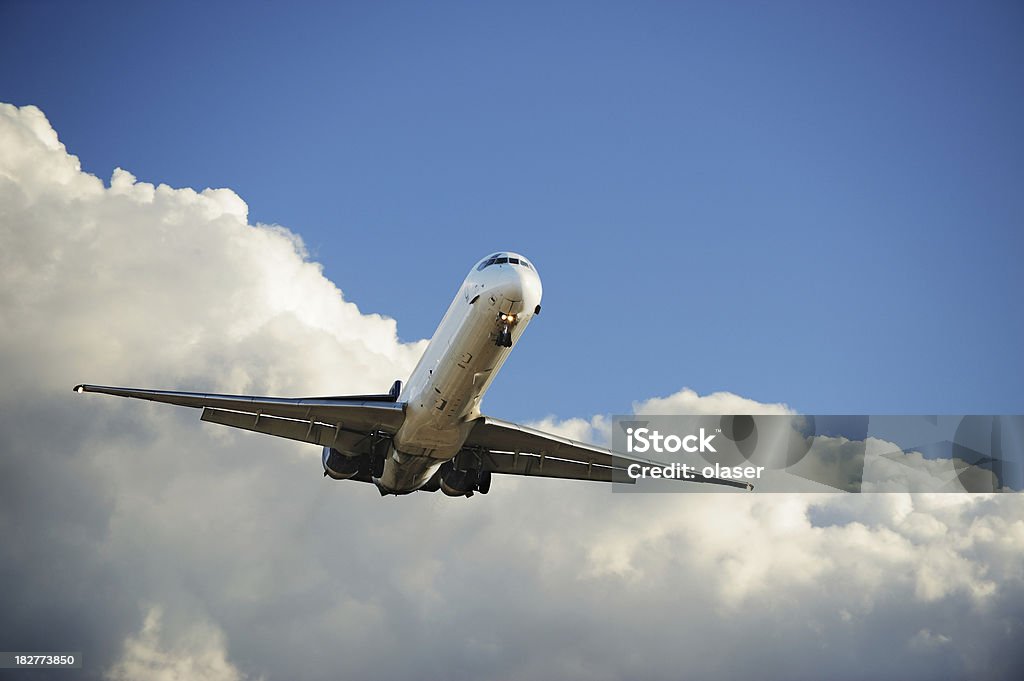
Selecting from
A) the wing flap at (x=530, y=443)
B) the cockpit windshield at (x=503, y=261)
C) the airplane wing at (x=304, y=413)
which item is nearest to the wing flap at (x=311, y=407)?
the airplane wing at (x=304, y=413)

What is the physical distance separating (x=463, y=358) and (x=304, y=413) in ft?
33.1

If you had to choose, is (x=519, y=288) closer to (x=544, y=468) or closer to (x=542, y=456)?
(x=542, y=456)

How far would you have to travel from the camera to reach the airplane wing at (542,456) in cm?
4938

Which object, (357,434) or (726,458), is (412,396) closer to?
(357,434)

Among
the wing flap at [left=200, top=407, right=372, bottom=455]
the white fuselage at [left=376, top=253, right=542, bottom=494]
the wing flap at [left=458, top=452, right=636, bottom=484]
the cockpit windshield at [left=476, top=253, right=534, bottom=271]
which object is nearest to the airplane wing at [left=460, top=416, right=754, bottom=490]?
the wing flap at [left=458, top=452, right=636, bottom=484]

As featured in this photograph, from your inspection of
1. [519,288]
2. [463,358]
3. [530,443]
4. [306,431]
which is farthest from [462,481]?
[519,288]

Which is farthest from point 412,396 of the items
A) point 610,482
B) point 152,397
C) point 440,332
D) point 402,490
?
point 610,482

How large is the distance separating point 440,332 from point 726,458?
17.1 m

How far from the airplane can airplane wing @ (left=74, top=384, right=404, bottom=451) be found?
0.15 feet

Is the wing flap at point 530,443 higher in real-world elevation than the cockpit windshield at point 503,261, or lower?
lower

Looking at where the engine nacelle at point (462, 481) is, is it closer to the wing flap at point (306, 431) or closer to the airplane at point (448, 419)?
the airplane at point (448, 419)

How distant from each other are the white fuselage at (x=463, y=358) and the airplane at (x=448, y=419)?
49 mm

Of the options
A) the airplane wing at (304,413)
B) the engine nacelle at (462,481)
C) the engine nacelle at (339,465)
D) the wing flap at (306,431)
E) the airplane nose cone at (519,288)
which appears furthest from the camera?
the engine nacelle at (462,481)

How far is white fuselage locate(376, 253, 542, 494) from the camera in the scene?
38.9 m
